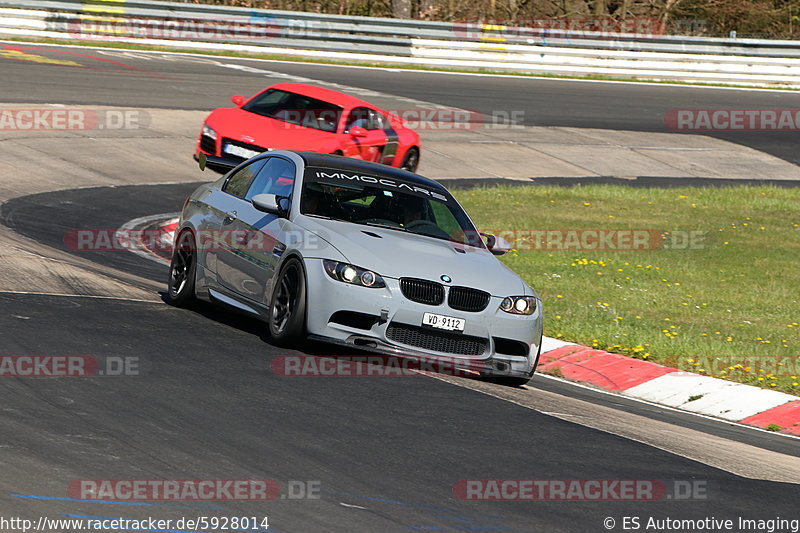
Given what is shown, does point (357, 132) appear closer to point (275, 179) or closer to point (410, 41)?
point (275, 179)

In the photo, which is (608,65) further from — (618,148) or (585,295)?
(585,295)

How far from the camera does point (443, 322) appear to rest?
8867 mm

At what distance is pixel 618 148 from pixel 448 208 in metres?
17.9

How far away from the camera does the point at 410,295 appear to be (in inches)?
349

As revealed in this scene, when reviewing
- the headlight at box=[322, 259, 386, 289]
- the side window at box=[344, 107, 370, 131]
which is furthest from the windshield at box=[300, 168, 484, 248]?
the side window at box=[344, 107, 370, 131]

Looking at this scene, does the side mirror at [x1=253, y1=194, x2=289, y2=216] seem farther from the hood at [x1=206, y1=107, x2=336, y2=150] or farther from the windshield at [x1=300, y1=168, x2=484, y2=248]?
the hood at [x1=206, y1=107, x2=336, y2=150]

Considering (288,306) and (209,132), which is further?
(209,132)

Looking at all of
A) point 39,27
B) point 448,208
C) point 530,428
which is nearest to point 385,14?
point 39,27

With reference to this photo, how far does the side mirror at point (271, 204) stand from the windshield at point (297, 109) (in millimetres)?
Answer: 9388

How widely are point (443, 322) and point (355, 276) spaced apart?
708 mm

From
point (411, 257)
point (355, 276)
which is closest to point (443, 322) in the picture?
point (411, 257)

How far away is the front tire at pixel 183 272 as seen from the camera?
1062 cm

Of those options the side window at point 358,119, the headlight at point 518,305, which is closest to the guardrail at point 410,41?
the side window at point 358,119

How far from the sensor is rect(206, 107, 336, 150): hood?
713 inches
